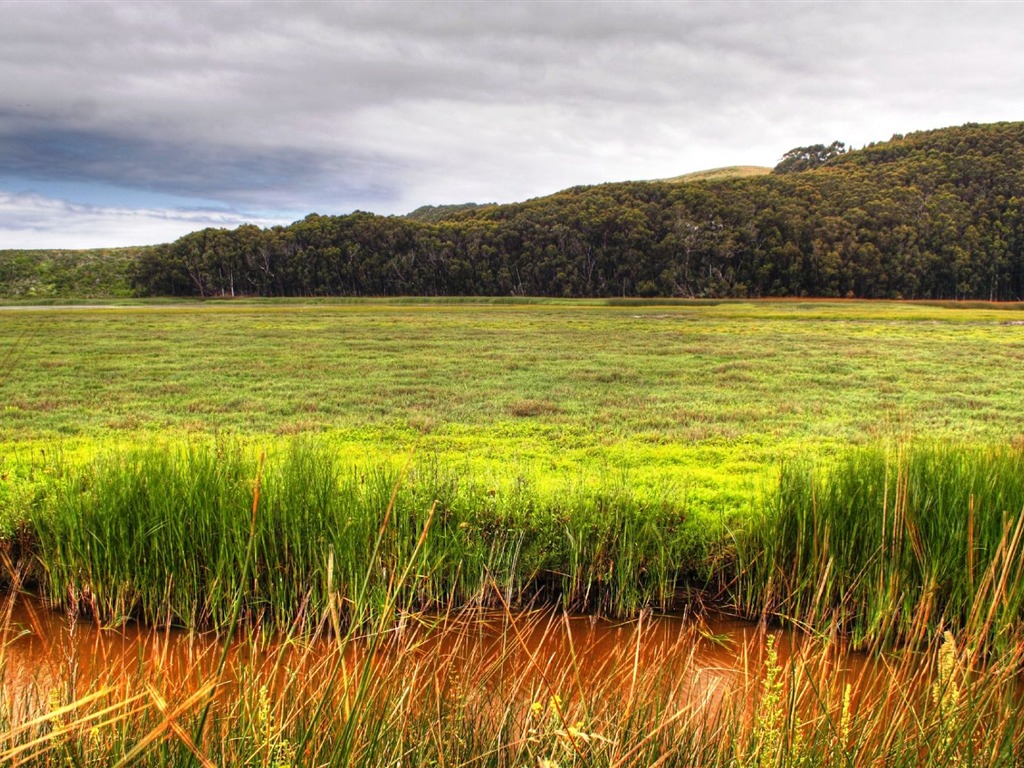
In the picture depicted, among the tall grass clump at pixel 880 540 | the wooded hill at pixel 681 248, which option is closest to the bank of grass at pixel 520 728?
the tall grass clump at pixel 880 540

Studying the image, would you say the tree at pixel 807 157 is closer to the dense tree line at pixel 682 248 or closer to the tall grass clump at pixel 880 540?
the dense tree line at pixel 682 248

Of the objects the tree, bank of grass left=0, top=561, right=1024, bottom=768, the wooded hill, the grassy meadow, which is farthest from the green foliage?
the tree

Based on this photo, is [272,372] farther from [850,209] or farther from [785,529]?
[850,209]

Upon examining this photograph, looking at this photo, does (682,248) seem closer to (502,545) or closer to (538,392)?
(538,392)

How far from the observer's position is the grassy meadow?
2.61m

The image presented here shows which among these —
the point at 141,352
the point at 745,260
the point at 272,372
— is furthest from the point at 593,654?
the point at 745,260

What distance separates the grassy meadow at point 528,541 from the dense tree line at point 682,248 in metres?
72.3

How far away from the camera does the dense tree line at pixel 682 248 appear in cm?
8312

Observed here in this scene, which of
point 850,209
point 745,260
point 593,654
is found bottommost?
point 593,654

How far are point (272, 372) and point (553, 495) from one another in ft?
45.2

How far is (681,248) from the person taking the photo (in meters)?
87.3

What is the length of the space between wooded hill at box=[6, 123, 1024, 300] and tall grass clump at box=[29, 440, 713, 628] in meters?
83.0

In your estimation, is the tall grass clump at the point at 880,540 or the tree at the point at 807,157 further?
the tree at the point at 807,157

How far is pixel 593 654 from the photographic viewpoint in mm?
5207
